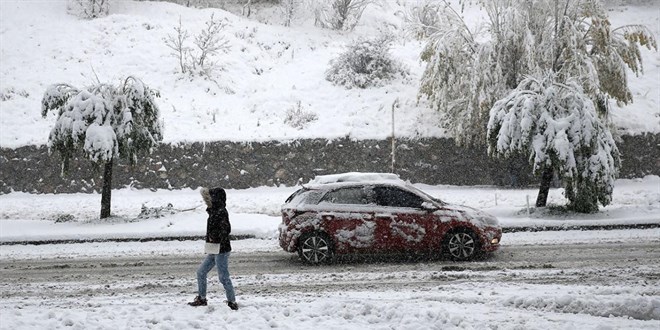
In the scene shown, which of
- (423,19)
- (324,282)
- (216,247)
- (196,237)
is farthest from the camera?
(423,19)

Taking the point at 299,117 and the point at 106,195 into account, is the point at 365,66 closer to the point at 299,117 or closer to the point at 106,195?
the point at 299,117

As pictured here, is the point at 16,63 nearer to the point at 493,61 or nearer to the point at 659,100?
the point at 493,61

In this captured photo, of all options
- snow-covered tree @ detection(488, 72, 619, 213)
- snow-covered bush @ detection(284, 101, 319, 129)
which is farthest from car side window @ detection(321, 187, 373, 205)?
snow-covered bush @ detection(284, 101, 319, 129)

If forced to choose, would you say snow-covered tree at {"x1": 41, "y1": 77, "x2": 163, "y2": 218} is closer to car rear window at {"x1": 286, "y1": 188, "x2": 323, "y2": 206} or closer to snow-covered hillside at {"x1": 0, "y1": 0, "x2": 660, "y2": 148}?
snow-covered hillside at {"x1": 0, "y1": 0, "x2": 660, "y2": 148}

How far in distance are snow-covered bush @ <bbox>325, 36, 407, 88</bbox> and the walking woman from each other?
18542 mm

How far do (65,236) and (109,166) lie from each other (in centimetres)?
247

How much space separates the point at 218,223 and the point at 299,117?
1575cm

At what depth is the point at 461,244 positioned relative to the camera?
11.0m

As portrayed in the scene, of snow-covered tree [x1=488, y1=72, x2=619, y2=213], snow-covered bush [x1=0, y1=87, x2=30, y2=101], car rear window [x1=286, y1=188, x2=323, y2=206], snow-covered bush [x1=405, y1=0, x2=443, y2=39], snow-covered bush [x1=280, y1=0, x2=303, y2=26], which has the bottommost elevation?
car rear window [x1=286, y1=188, x2=323, y2=206]

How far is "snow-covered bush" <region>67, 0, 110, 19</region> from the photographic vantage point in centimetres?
3109

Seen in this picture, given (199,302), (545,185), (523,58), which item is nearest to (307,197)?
(199,302)

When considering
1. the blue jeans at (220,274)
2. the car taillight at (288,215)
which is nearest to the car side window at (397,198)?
the car taillight at (288,215)

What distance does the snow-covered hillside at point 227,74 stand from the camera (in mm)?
22703

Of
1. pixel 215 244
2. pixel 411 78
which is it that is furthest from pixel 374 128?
pixel 215 244
